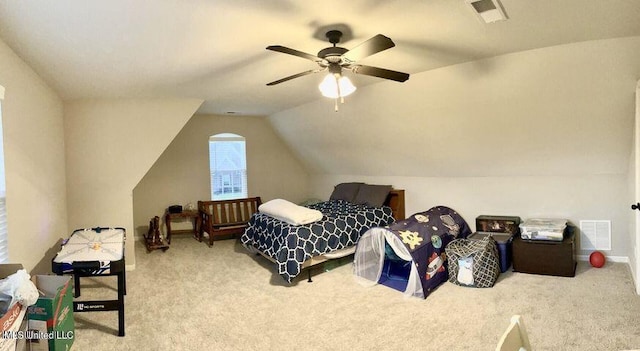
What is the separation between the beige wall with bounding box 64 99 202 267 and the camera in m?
4.25

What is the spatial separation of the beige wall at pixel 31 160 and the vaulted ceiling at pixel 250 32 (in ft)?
0.63

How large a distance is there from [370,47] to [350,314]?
219 cm

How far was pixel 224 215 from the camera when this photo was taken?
6219mm

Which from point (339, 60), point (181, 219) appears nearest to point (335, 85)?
point (339, 60)

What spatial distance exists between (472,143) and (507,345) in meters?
3.50

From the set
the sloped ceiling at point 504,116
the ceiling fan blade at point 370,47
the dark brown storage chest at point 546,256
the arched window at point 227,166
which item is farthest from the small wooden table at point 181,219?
the dark brown storage chest at point 546,256

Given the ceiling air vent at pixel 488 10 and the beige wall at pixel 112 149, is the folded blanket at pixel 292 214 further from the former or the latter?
the ceiling air vent at pixel 488 10

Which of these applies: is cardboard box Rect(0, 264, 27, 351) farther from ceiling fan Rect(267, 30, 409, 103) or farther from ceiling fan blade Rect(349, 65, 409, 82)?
ceiling fan blade Rect(349, 65, 409, 82)

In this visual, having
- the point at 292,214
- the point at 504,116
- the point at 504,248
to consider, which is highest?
the point at 504,116

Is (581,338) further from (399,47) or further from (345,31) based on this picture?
(345,31)

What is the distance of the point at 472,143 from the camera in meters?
4.27

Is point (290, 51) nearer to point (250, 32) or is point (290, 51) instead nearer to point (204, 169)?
point (250, 32)

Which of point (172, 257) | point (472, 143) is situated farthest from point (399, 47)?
point (172, 257)

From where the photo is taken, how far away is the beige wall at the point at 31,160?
279 cm
